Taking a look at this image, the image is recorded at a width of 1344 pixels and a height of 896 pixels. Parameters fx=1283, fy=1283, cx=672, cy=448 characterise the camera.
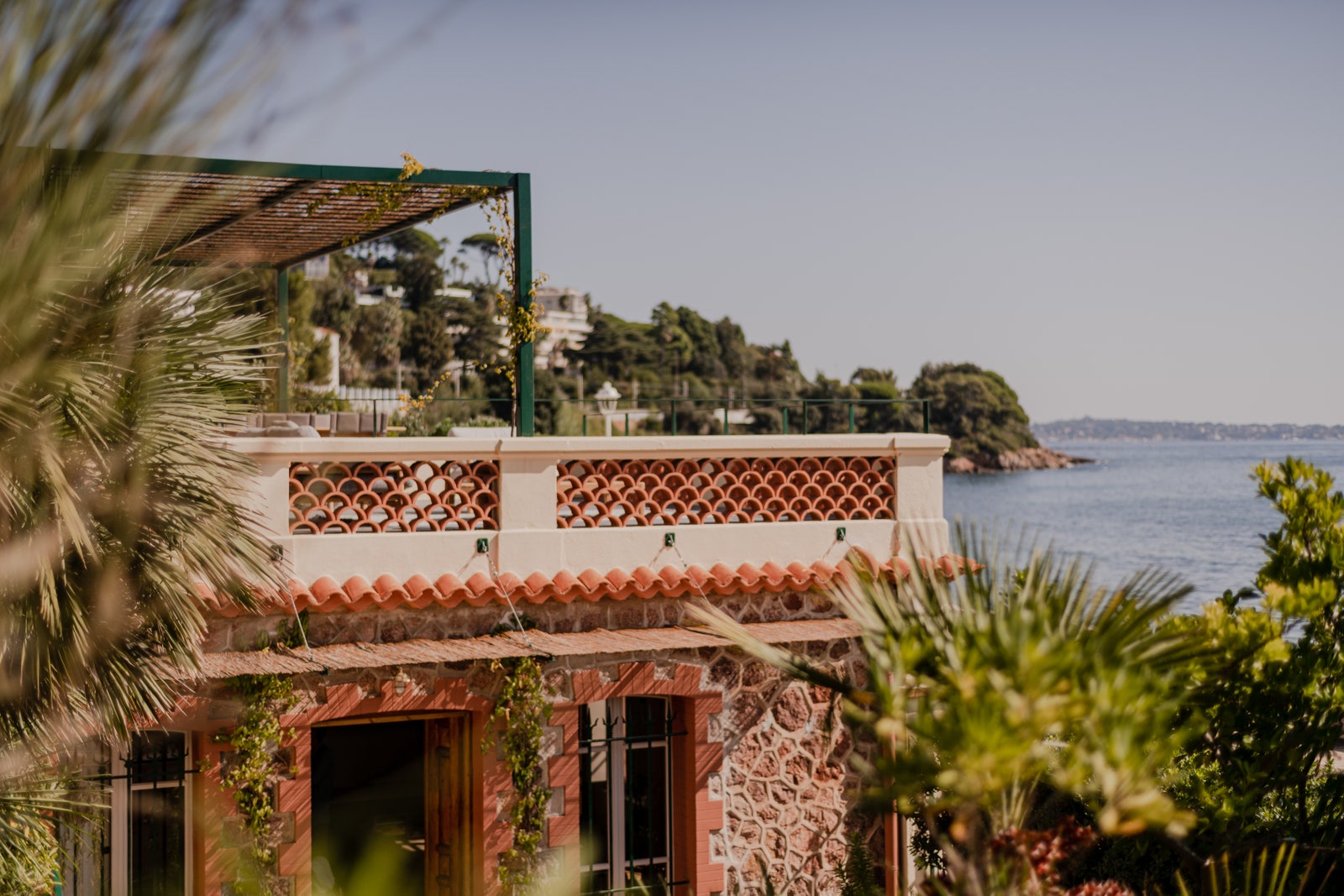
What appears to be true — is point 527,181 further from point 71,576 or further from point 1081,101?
point 1081,101

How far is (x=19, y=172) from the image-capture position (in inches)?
94.0

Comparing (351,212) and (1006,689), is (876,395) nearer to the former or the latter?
(351,212)

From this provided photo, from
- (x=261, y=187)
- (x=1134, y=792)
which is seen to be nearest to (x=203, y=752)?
(x=261, y=187)

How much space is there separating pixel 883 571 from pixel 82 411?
287 inches

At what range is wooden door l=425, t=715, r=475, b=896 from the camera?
981 centimetres

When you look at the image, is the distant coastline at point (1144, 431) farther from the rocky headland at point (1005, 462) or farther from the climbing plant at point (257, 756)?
the climbing plant at point (257, 756)

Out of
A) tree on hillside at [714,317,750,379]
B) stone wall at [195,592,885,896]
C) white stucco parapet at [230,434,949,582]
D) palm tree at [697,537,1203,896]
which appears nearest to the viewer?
palm tree at [697,537,1203,896]

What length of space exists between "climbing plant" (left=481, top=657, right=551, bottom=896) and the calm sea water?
51678 mm

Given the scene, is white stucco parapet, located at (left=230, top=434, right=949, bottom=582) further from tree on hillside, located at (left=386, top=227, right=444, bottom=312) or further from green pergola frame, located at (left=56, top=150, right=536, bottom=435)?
tree on hillside, located at (left=386, top=227, right=444, bottom=312)

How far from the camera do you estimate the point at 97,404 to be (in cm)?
443

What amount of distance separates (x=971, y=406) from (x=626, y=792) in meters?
101

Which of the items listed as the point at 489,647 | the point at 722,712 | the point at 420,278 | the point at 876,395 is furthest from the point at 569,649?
the point at 876,395

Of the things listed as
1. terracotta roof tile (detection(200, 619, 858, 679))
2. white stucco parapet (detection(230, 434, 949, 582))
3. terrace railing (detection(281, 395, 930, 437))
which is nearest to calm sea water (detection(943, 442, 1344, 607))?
terrace railing (detection(281, 395, 930, 437))

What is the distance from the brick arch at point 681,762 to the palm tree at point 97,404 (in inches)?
129
